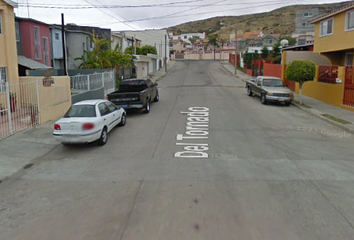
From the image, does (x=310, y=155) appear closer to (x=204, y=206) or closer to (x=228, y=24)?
(x=204, y=206)

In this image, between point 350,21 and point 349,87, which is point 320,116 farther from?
point 350,21

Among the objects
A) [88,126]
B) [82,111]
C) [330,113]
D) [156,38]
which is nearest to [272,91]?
[330,113]

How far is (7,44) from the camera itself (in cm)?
1609

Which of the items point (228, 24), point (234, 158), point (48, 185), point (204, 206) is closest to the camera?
point (204, 206)

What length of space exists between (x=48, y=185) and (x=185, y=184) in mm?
3160

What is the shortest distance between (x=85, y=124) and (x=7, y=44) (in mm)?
9475

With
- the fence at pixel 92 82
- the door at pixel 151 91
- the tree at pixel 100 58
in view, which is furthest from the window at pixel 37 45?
the door at pixel 151 91

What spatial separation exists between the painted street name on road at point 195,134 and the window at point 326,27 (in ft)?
38.0

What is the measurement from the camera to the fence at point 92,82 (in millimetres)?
18138

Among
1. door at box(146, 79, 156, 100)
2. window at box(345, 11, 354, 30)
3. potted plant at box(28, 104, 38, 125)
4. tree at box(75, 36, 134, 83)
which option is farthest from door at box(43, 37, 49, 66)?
window at box(345, 11, 354, 30)

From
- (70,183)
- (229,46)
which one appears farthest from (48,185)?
(229,46)

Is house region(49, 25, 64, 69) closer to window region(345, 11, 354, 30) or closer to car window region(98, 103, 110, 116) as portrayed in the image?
car window region(98, 103, 110, 116)

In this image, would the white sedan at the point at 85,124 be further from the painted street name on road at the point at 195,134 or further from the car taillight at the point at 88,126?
the painted street name on road at the point at 195,134

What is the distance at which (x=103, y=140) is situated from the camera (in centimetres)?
1057
